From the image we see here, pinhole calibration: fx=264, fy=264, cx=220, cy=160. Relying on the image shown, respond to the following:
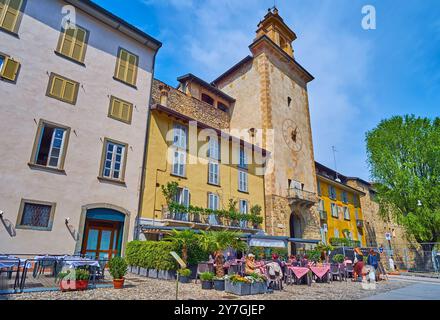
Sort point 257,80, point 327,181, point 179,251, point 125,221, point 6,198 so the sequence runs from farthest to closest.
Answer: point 327,181 → point 257,80 → point 125,221 → point 179,251 → point 6,198

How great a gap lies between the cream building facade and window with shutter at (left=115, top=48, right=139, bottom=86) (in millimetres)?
66

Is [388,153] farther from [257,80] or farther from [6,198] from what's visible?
[6,198]

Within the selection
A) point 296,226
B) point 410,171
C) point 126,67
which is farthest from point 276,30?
point 296,226

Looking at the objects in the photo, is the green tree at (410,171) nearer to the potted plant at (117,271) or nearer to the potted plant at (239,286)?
the potted plant at (239,286)

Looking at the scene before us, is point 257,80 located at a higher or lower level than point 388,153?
higher

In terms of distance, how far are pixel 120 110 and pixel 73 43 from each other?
13.3 ft

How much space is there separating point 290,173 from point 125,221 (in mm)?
15984

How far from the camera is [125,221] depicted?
1331cm

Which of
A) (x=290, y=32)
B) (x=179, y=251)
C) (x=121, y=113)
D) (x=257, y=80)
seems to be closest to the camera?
(x=179, y=251)

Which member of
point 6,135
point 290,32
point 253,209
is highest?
point 290,32

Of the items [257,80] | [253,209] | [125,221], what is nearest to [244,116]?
[257,80]

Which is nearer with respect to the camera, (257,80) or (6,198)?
(6,198)

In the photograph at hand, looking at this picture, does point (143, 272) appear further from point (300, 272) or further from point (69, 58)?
point (69, 58)

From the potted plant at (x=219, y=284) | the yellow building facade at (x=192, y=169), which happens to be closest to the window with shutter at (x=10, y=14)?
the yellow building facade at (x=192, y=169)
